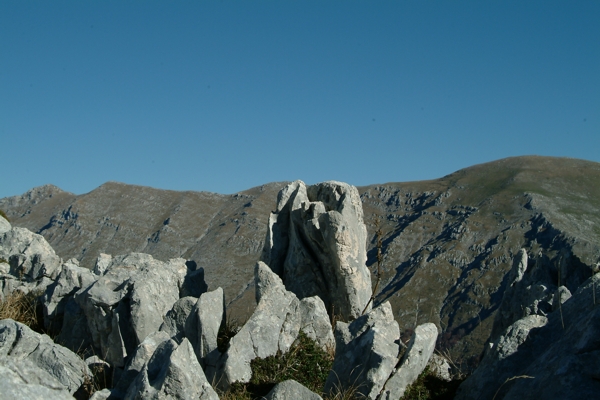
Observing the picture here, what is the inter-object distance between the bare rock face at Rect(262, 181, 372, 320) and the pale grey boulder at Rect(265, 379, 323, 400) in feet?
24.7

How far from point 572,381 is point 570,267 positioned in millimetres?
9983

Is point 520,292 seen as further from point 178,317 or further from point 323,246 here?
point 178,317

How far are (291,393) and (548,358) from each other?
3659mm

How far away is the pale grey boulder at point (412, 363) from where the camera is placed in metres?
9.16

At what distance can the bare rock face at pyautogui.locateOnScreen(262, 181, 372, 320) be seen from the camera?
16.2 metres

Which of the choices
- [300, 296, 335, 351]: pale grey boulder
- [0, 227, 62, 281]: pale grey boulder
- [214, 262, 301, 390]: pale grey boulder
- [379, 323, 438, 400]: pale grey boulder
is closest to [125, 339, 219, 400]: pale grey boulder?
[214, 262, 301, 390]: pale grey boulder

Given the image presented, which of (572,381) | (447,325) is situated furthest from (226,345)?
(447,325)

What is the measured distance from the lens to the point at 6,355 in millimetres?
10039

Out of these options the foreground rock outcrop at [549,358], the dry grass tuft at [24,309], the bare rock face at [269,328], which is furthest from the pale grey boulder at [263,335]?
the dry grass tuft at [24,309]

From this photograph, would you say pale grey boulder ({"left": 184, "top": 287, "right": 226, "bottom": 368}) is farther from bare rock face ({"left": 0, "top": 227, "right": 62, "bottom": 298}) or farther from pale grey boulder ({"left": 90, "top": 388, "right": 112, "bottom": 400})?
bare rock face ({"left": 0, "top": 227, "right": 62, "bottom": 298})

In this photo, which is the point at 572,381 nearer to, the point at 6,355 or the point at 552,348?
the point at 552,348

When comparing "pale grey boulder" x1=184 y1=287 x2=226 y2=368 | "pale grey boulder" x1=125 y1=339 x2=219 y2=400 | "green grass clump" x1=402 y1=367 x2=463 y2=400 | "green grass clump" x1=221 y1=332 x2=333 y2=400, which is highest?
"pale grey boulder" x1=184 y1=287 x2=226 y2=368

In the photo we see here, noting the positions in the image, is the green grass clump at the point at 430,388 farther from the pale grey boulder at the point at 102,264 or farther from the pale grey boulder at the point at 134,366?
the pale grey boulder at the point at 102,264

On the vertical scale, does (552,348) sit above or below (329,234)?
below
